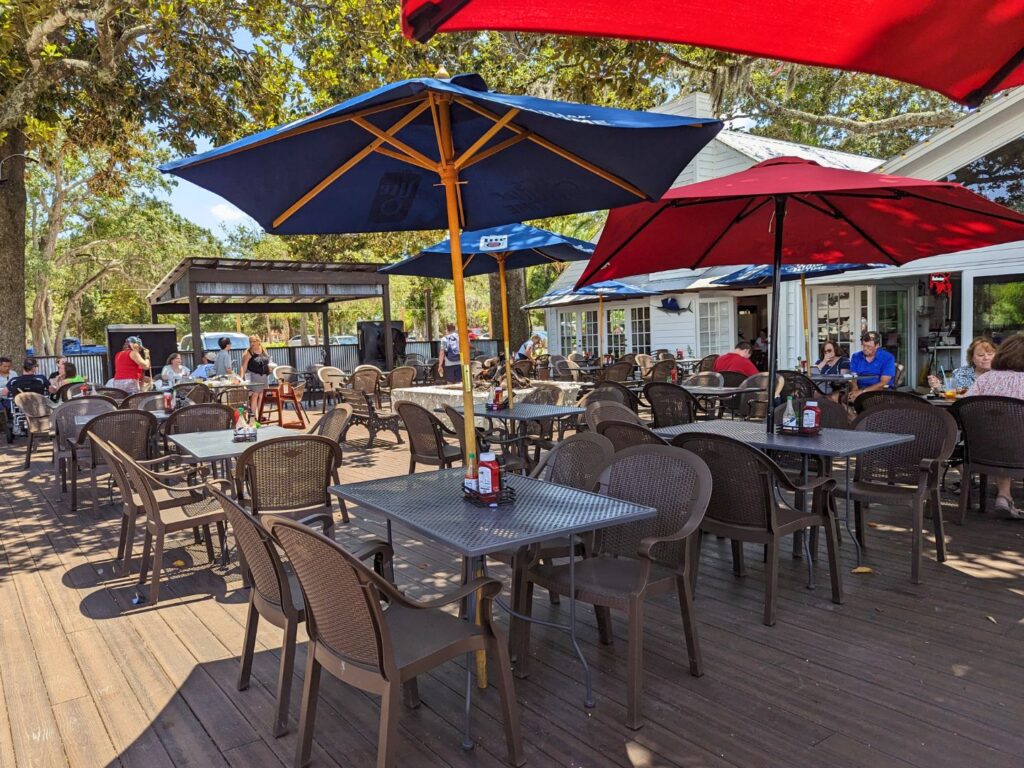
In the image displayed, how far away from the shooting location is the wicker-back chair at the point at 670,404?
6.56 meters

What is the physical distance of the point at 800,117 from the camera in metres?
14.5

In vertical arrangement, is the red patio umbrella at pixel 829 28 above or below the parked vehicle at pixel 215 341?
above

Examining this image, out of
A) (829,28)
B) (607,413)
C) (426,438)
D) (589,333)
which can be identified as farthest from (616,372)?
(589,333)

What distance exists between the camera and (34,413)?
28.7 ft

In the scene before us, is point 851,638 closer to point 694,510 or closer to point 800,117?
point 694,510

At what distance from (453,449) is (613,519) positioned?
3.71m

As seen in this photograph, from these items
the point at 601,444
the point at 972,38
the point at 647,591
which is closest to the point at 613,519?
the point at 647,591

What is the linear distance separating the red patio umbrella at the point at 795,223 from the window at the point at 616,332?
1253 cm

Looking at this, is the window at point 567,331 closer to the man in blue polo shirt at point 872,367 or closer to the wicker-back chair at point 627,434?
the man in blue polo shirt at point 872,367

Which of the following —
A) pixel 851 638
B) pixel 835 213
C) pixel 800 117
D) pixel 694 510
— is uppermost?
pixel 800 117

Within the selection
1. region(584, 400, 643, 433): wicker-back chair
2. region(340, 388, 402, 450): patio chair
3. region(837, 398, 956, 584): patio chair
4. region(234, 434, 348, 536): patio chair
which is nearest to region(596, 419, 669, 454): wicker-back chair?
region(584, 400, 643, 433): wicker-back chair

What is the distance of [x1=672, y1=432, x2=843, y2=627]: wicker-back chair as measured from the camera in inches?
135

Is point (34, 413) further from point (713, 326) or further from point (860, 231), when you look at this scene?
point (713, 326)

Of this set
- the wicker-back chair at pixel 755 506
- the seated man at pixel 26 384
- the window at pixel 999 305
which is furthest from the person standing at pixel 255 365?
the window at pixel 999 305
